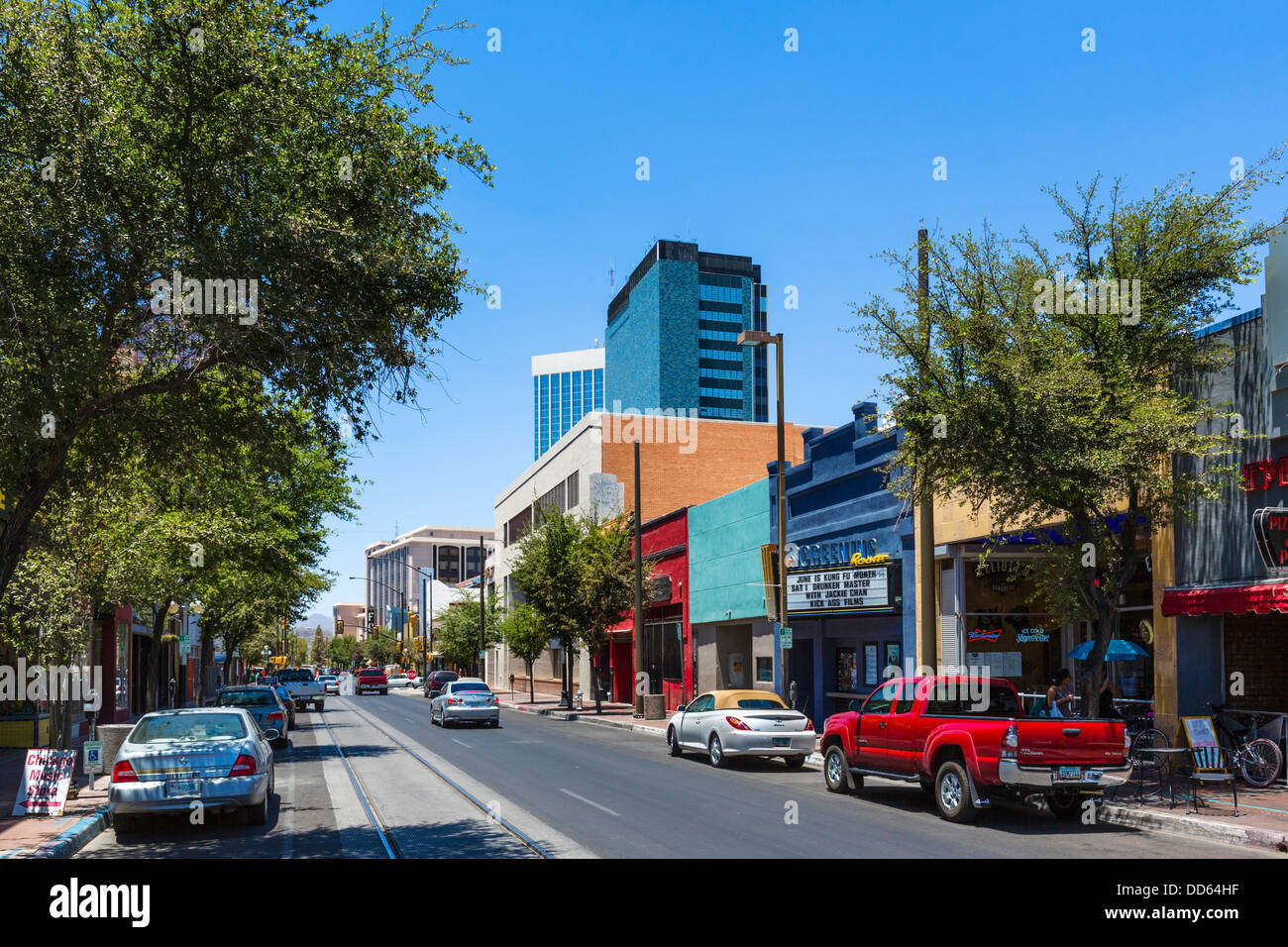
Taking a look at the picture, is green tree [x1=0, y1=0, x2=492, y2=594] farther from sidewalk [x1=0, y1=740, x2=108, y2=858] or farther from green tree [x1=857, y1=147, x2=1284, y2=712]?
green tree [x1=857, y1=147, x2=1284, y2=712]

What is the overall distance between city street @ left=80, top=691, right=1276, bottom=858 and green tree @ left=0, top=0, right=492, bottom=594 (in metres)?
4.56

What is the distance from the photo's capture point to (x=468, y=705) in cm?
3481

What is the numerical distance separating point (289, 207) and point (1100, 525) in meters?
12.3

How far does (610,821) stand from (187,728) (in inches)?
214

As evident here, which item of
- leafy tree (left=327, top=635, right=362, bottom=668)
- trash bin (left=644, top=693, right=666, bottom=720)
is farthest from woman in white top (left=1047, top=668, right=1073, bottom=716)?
leafy tree (left=327, top=635, right=362, bottom=668)

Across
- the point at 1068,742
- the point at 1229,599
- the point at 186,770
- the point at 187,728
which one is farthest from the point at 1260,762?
the point at 187,728

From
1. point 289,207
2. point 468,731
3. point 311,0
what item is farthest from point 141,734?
point 468,731

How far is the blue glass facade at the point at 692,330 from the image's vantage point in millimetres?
144125

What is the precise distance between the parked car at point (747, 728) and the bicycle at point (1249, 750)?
762cm

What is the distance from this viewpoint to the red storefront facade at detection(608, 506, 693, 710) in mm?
40031

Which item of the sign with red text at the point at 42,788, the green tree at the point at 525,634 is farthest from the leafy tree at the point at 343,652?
the sign with red text at the point at 42,788

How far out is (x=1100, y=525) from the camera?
16.7 meters

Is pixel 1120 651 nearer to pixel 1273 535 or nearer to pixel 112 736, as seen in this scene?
pixel 1273 535

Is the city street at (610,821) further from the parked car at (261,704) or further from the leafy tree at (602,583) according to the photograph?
the leafy tree at (602,583)
